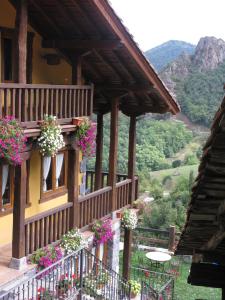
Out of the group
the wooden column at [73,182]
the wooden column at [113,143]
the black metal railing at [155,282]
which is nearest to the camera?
the wooden column at [73,182]

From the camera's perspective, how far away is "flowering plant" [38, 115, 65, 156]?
9.34 meters

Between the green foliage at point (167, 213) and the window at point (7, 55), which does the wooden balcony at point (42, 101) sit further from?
the green foliage at point (167, 213)

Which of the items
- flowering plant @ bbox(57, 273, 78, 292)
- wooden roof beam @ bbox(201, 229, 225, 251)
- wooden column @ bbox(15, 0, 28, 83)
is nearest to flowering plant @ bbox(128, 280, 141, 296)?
flowering plant @ bbox(57, 273, 78, 292)

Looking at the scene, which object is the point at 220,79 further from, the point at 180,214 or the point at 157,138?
the point at 180,214

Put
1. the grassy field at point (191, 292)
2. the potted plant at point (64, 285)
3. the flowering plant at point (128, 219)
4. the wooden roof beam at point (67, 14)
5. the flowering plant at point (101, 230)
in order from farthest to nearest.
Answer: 1. the grassy field at point (191, 292)
2. the flowering plant at point (128, 219)
3. the flowering plant at point (101, 230)
4. the potted plant at point (64, 285)
5. the wooden roof beam at point (67, 14)

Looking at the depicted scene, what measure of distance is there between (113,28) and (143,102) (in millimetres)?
5309

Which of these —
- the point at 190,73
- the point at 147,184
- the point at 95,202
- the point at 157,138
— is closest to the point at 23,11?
the point at 95,202

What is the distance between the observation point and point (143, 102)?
15.1 m

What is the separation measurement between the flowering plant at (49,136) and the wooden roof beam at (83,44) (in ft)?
6.62

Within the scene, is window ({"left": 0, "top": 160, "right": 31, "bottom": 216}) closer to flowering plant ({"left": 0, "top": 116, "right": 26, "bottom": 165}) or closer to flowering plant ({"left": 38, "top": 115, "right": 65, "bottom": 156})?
flowering plant ({"left": 38, "top": 115, "right": 65, "bottom": 156})

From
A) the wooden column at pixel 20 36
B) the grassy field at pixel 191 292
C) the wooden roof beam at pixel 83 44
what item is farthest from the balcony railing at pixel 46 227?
the grassy field at pixel 191 292

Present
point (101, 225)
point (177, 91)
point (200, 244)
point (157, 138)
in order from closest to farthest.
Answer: point (200, 244), point (101, 225), point (157, 138), point (177, 91)

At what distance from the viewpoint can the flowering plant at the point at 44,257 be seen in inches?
377

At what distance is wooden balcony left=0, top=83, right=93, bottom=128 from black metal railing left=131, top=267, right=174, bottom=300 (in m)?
7.27
